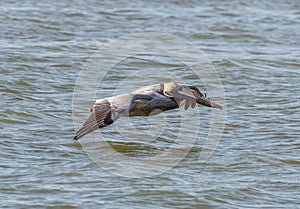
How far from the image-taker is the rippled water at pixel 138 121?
20.6ft

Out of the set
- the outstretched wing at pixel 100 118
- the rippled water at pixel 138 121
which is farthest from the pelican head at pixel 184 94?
the rippled water at pixel 138 121

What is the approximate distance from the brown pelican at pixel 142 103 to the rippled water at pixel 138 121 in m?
0.50

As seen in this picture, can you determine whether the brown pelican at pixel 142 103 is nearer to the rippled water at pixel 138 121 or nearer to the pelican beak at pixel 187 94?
the pelican beak at pixel 187 94

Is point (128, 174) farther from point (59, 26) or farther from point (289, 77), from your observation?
point (59, 26)

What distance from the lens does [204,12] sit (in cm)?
1320

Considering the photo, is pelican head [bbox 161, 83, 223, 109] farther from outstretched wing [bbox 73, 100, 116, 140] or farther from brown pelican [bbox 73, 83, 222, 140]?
outstretched wing [bbox 73, 100, 116, 140]

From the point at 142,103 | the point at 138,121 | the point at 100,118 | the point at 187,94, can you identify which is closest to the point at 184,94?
the point at 187,94

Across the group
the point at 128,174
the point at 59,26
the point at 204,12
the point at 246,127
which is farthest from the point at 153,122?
the point at 204,12

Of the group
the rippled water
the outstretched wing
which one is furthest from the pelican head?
the rippled water

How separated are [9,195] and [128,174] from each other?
3.38 feet

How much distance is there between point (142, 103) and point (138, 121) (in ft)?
6.21

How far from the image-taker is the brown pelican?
245 inches

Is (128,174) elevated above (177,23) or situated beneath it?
situated beneath

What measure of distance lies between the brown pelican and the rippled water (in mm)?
504
